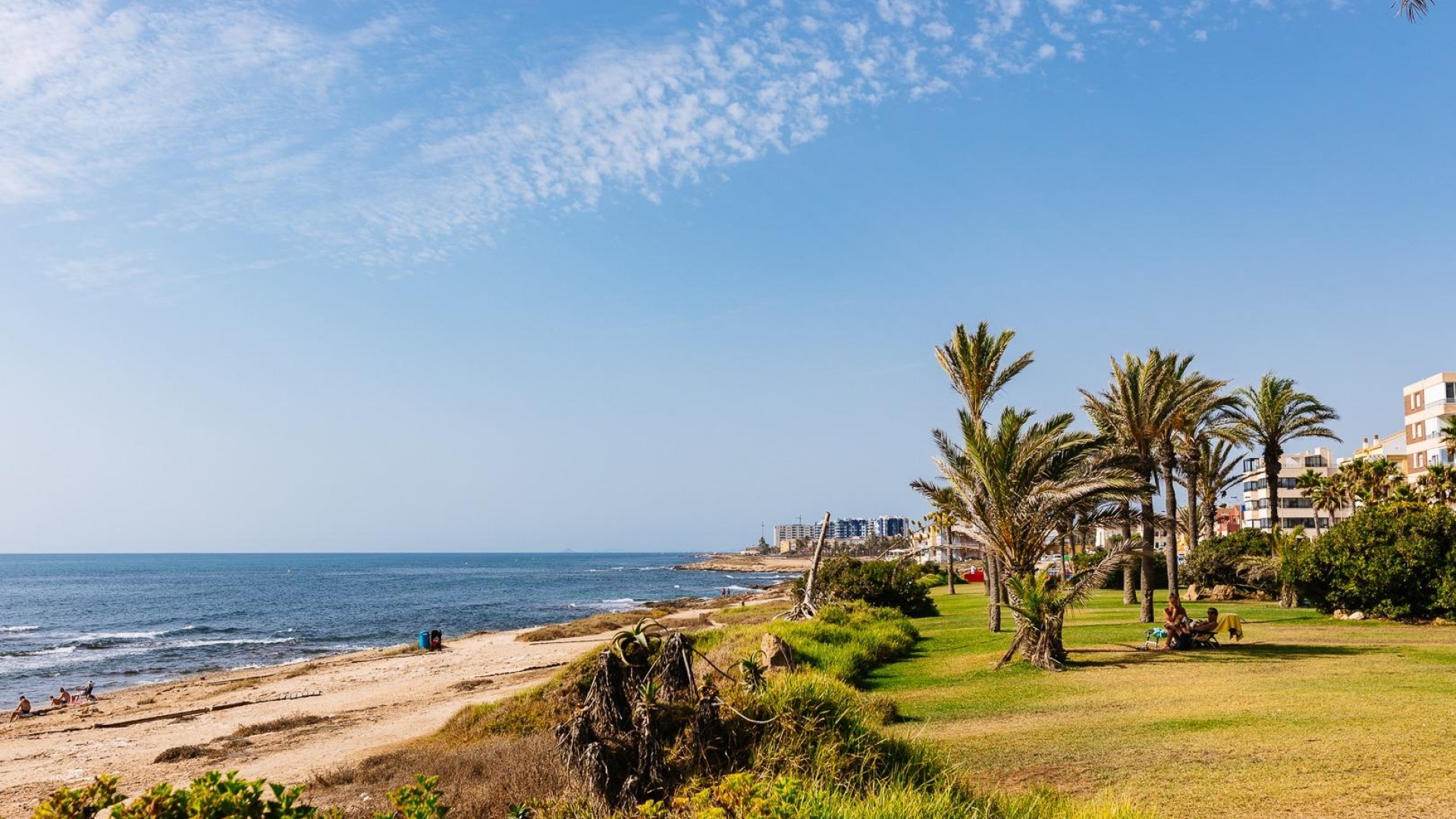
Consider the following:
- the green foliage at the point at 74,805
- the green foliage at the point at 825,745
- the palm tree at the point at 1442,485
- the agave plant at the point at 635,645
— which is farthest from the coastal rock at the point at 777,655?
the palm tree at the point at 1442,485

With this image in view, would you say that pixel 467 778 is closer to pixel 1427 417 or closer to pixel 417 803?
pixel 417 803

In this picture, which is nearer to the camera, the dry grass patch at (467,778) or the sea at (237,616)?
the dry grass patch at (467,778)

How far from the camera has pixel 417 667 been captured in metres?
37.3

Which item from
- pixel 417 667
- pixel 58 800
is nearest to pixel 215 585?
Result: pixel 417 667

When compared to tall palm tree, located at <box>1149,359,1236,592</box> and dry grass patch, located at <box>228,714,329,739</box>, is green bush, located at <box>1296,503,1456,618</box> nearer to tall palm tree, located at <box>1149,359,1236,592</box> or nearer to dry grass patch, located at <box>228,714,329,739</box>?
tall palm tree, located at <box>1149,359,1236,592</box>

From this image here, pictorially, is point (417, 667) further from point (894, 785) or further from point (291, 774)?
point (894, 785)

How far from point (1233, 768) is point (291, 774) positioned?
14.9 meters

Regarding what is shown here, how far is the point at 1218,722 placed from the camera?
11.6m

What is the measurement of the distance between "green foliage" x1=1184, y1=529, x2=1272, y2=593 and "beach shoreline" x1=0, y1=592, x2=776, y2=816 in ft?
68.8

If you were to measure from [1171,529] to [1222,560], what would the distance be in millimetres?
14355

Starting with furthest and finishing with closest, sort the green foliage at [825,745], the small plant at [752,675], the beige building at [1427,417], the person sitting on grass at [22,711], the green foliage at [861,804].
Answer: the beige building at [1427,417]
the person sitting on grass at [22,711]
the small plant at [752,675]
the green foliage at [825,745]
the green foliage at [861,804]

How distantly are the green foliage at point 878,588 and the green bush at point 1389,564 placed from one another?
12.2m

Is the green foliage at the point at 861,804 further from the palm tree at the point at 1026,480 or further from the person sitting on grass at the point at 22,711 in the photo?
the person sitting on grass at the point at 22,711

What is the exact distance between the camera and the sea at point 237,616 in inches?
1730
